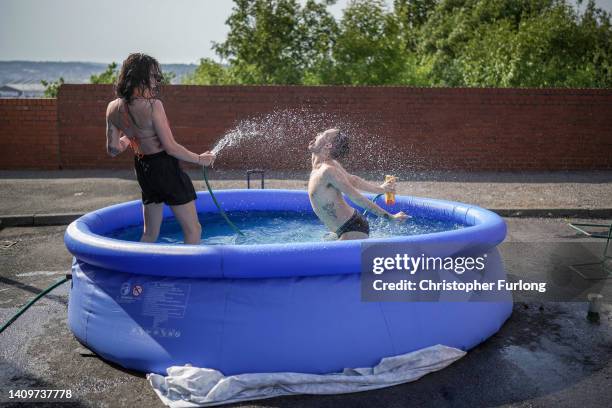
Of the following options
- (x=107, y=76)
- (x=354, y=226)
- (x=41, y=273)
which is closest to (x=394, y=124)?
(x=107, y=76)

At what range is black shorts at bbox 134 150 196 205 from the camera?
4367 millimetres

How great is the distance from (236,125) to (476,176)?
201 inches

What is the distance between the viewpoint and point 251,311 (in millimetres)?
3701

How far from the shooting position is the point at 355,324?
376 centimetres

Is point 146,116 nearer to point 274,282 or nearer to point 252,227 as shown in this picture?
point 274,282

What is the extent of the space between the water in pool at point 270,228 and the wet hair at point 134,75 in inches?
A: 78.9

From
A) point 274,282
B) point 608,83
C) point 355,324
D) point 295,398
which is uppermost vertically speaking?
point 608,83

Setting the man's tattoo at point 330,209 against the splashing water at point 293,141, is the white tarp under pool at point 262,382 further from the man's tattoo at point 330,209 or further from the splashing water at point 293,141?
the splashing water at point 293,141

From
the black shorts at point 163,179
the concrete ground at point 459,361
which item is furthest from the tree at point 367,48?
the black shorts at point 163,179

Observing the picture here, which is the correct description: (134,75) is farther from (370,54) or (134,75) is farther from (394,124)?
(370,54)

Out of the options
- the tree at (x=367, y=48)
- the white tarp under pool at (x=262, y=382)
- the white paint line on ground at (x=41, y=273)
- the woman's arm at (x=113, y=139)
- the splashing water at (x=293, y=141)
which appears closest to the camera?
the white tarp under pool at (x=262, y=382)

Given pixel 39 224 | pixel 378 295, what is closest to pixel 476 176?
pixel 39 224

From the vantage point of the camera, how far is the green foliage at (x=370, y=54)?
51.2 feet

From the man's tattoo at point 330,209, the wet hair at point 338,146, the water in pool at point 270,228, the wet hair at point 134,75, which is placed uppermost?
the wet hair at point 134,75
